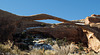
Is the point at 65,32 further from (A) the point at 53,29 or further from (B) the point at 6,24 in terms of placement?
(B) the point at 6,24

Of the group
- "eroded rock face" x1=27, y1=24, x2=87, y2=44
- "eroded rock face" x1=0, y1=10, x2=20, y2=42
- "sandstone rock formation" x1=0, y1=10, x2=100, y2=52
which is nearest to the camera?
"eroded rock face" x1=0, y1=10, x2=20, y2=42

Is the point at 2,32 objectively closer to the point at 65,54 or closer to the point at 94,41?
the point at 65,54

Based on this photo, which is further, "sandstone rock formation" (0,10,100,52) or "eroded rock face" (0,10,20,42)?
"sandstone rock formation" (0,10,100,52)

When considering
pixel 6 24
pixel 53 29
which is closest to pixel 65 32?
pixel 53 29

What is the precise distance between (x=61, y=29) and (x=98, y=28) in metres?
7.93

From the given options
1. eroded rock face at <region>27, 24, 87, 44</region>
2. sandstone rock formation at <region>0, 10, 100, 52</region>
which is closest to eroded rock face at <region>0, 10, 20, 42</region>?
sandstone rock formation at <region>0, 10, 100, 52</region>

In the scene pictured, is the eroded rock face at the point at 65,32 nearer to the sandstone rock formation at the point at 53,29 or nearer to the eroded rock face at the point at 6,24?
the sandstone rock formation at the point at 53,29

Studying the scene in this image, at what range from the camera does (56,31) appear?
842 inches

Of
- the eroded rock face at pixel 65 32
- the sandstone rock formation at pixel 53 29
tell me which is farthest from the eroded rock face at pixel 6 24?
the eroded rock face at pixel 65 32

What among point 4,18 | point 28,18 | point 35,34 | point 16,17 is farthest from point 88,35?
point 4,18

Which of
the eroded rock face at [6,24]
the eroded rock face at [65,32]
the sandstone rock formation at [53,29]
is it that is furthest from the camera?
the eroded rock face at [65,32]

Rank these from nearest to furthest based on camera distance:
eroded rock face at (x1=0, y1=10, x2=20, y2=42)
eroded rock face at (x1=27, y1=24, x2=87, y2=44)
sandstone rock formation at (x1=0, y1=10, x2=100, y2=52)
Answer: eroded rock face at (x1=0, y1=10, x2=20, y2=42) → sandstone rock formation at (x1=0, y1=10, x2=100, y2=52) → eroded rock face at (x1=27, y1=24, x2=87, y2=44)

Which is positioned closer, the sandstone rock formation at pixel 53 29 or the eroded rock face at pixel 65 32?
the sandstone rock formation at pixel 53 29

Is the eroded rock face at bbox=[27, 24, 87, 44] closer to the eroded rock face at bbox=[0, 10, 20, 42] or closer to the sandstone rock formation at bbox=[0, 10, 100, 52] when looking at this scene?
the sandstone rock formation at bbox=[0, 10, 100, 52]
